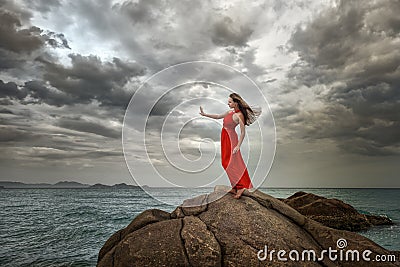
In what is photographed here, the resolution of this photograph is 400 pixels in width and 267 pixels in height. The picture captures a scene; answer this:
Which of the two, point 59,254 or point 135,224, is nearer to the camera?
point 135,224

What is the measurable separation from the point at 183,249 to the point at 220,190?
8.51 feet

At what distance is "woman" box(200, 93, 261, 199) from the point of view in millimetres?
9594

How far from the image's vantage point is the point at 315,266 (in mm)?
8078

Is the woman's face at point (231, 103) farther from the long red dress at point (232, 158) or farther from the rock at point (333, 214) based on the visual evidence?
the rock at point (333, 214)

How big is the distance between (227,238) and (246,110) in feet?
12.6

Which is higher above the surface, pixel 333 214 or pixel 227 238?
pixel 227 238

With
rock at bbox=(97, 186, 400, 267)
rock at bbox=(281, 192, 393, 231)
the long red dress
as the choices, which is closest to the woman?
the long red dress

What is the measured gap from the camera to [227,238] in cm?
804

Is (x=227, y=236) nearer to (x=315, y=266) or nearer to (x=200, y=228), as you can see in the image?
(x=200, y=228)

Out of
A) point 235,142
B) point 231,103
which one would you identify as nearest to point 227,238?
point 235,142

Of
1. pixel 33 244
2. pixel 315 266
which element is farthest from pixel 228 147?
pixel 33 244

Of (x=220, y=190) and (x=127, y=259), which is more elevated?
(x=220, y=190)

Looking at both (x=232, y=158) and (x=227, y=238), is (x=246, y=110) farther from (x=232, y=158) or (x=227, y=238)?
(x=227, y=238)

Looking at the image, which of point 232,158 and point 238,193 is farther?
point 232,158
